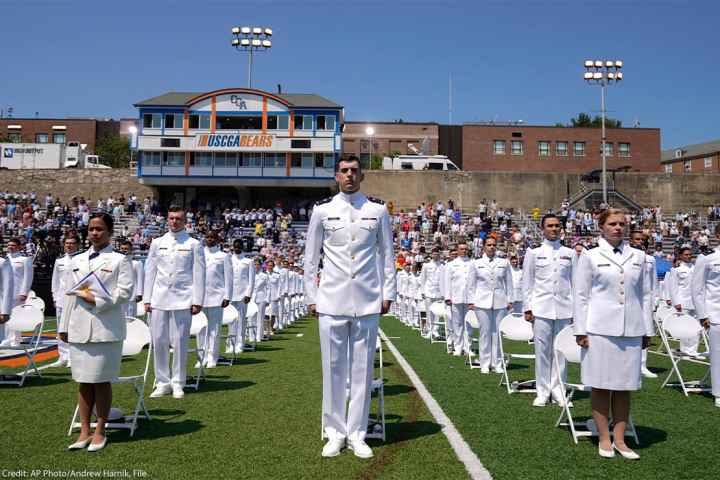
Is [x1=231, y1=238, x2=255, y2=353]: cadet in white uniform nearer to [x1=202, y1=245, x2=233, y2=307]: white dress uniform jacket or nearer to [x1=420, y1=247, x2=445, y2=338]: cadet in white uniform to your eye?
[x1=202, y1=245, x2=233, y2=307]: white dress uniform jacket

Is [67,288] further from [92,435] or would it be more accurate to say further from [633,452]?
[633,452]

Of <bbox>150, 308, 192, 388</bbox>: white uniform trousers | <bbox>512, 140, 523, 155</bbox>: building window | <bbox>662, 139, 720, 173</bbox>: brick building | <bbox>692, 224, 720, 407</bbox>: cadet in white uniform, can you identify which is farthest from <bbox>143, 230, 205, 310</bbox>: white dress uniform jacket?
<bbox>662, 139, 720, 173</bbox>: brick building

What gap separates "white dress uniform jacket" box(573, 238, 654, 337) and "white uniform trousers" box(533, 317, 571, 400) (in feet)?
7.09

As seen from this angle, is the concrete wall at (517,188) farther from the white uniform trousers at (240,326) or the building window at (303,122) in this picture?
the white uniform trousers at (240,326)

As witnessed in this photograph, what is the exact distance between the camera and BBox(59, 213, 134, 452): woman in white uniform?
18.0 ft

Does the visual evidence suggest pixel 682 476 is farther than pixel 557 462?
No

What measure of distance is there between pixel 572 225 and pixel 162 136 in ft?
107

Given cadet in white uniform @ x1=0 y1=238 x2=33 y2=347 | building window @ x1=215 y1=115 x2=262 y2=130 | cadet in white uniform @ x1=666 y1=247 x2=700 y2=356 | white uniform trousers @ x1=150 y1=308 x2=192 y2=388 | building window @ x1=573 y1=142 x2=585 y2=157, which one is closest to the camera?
white uniform trousers @ x1=150 y1=308 x2=192 y2=388

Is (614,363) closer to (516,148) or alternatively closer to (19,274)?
(19,274)

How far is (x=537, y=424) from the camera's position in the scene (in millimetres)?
6496

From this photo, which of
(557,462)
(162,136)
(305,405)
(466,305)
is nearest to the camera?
(557,462)

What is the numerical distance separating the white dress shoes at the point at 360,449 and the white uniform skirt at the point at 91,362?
2.29 meters

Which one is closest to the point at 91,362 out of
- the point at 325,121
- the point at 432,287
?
the point at 432,287

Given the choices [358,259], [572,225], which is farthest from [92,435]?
[572,225]
